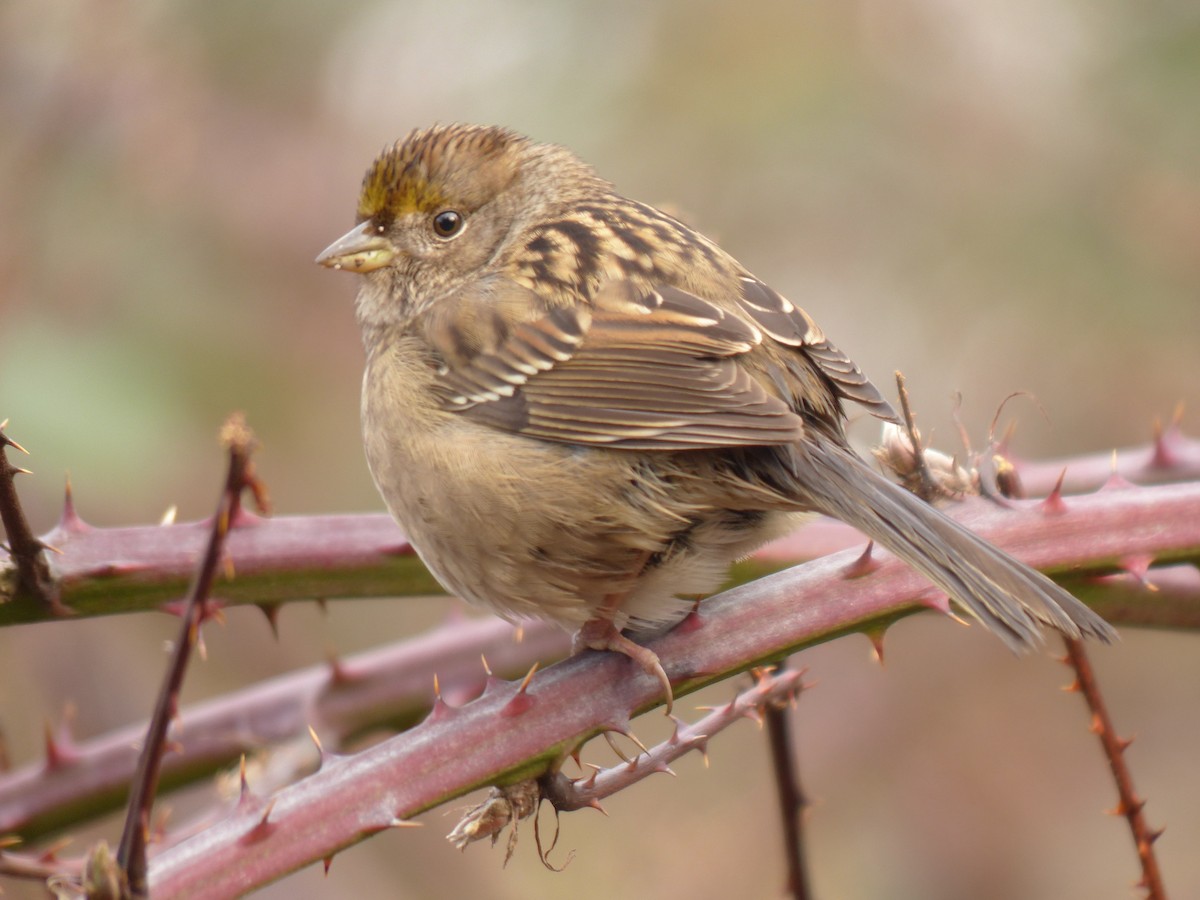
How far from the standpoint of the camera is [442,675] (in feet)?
9.20

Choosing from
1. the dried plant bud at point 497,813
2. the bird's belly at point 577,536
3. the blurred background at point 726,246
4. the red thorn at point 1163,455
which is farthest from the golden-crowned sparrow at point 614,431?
the blurred background at point 726,246

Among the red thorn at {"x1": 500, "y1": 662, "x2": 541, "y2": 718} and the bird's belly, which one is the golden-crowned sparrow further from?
the red thorn at {"x1": 500, "y1": 662, "x2": 541, "y2": 718}

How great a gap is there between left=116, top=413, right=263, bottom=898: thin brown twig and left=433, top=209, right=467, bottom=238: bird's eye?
2.10m

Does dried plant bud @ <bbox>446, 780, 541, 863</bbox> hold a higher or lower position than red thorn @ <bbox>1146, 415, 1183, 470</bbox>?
lower

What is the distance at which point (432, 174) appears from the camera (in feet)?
11.8

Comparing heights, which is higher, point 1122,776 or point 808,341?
point 808,341

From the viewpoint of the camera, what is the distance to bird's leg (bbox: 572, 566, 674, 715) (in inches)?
90.4

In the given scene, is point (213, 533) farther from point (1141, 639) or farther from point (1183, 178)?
point (1141, 639)

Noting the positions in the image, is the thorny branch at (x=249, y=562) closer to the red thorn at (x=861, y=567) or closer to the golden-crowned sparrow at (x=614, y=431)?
the golden-crowned sparrow at (x=614, y=431)

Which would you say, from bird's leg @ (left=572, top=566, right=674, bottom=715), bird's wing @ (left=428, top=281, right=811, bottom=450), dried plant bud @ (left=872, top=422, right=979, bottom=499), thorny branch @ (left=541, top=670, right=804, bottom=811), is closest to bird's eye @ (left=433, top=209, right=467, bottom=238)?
bird's wing @ (left=428, top=281, right=811, bottom=450)

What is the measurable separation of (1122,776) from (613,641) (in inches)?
33.8

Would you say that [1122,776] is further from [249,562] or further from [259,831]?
[249,562]

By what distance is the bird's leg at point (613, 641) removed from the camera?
90.4 inches

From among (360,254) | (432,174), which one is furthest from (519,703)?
(432,174)
